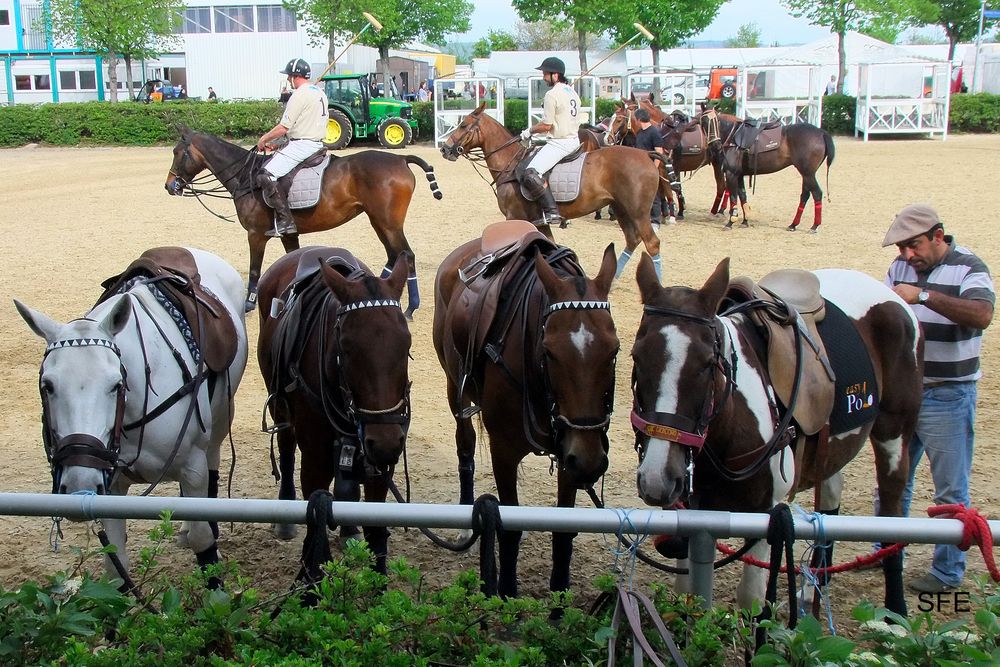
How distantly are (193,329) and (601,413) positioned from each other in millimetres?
2016

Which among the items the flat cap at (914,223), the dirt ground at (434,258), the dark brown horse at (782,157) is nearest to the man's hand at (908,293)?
the flat cap at (914,223)

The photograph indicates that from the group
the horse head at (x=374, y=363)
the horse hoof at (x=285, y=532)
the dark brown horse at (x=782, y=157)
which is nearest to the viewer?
the horse head at (x=374, y=363)

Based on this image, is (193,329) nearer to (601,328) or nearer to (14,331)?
(601,328)

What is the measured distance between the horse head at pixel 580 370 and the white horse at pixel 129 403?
1.57 metres

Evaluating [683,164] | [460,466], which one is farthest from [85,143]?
[460,466]

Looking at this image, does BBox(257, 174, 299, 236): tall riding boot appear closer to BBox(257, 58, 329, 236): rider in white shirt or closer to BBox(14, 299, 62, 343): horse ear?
BBox(257, 58, 329, 236): rider in white shirt

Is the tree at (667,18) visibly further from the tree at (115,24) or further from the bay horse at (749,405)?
the bay horse at (749,405)

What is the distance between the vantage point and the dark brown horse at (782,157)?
14.8 metres

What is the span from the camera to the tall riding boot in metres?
10.2

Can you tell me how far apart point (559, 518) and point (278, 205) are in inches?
343

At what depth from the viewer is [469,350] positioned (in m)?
4.27

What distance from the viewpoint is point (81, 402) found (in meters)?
3.32

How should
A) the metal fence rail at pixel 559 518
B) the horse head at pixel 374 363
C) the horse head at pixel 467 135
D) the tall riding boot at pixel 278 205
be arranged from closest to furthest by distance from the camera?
the metal fence rail at pixel 559 518, the horse head at pixel 374 363, the tall riding boot at pixel 278 205, the horse head at pixel 467 135

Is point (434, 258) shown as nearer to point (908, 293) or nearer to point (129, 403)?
point (908, 293)
